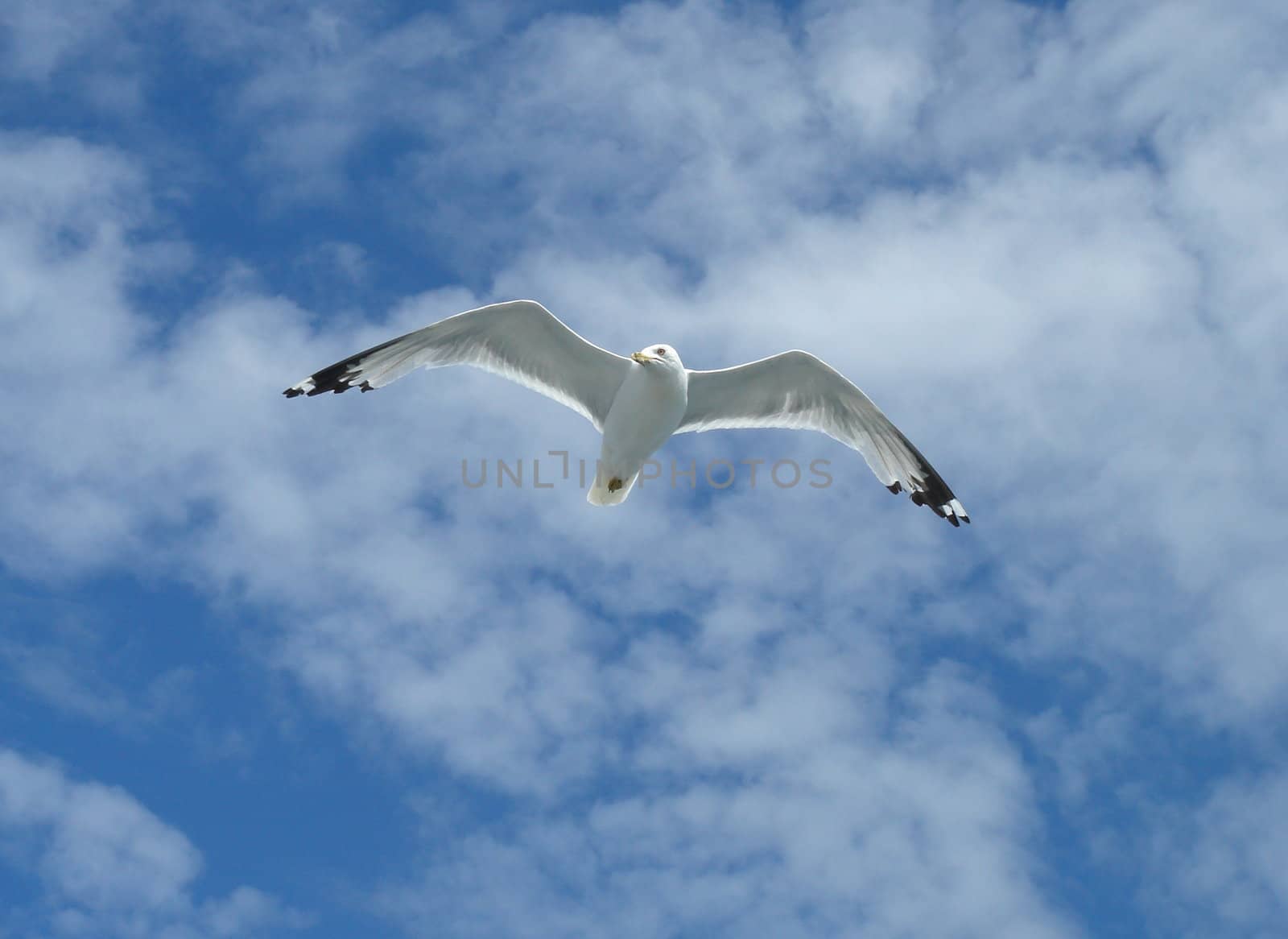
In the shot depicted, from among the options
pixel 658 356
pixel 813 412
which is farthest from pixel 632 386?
pixel 813 412

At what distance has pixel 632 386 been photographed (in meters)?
12.7

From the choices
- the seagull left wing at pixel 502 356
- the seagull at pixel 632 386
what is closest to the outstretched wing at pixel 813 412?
the seagull at pixel 632 386

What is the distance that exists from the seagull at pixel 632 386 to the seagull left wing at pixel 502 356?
10mm

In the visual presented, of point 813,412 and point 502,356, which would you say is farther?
point 813,412

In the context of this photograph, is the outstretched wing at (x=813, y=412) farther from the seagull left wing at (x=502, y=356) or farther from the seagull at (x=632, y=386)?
the seagull left wing at (x=502, y=356)

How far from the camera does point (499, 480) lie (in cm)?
1234

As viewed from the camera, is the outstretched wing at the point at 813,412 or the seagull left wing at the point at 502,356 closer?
the seagull left wing at the point at 502,356

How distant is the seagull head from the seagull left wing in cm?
42

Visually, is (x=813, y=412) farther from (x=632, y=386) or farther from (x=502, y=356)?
(x=502, y=356)

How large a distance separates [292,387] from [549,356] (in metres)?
2.64

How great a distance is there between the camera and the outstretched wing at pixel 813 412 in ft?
43.3

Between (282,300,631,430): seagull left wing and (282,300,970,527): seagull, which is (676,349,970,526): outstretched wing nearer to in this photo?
(282,300,970,527): seagull

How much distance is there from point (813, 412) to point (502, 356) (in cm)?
331

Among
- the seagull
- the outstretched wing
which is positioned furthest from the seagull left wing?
the outstretched wing
